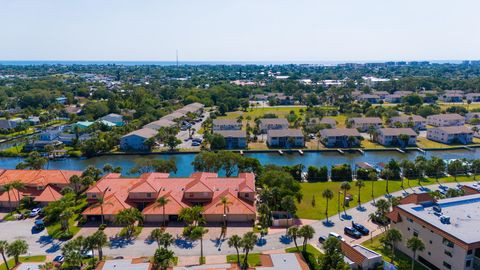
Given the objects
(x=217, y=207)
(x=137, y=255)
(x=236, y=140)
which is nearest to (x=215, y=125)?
(x=236, y=140)

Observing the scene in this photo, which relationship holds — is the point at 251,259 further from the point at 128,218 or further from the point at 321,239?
the point at 128,218

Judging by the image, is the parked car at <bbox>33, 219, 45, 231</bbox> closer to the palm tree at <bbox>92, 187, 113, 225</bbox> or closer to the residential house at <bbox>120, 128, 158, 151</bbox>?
the palm tree at <bbox>92, 187, 113, 225</bbox>

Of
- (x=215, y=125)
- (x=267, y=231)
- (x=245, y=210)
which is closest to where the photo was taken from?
(x=267, y=231)

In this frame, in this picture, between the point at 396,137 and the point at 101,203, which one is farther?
the point at 396,137

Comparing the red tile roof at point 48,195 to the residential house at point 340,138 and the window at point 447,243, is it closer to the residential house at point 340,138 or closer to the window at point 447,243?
the window at point 447,243

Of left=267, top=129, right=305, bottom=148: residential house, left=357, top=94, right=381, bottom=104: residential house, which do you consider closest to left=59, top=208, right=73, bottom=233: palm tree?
left=267, top=129, right=305, bottom=148: residential house

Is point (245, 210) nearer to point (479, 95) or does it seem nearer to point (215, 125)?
point (215, 125)

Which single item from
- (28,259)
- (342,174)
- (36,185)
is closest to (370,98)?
(342,174)
